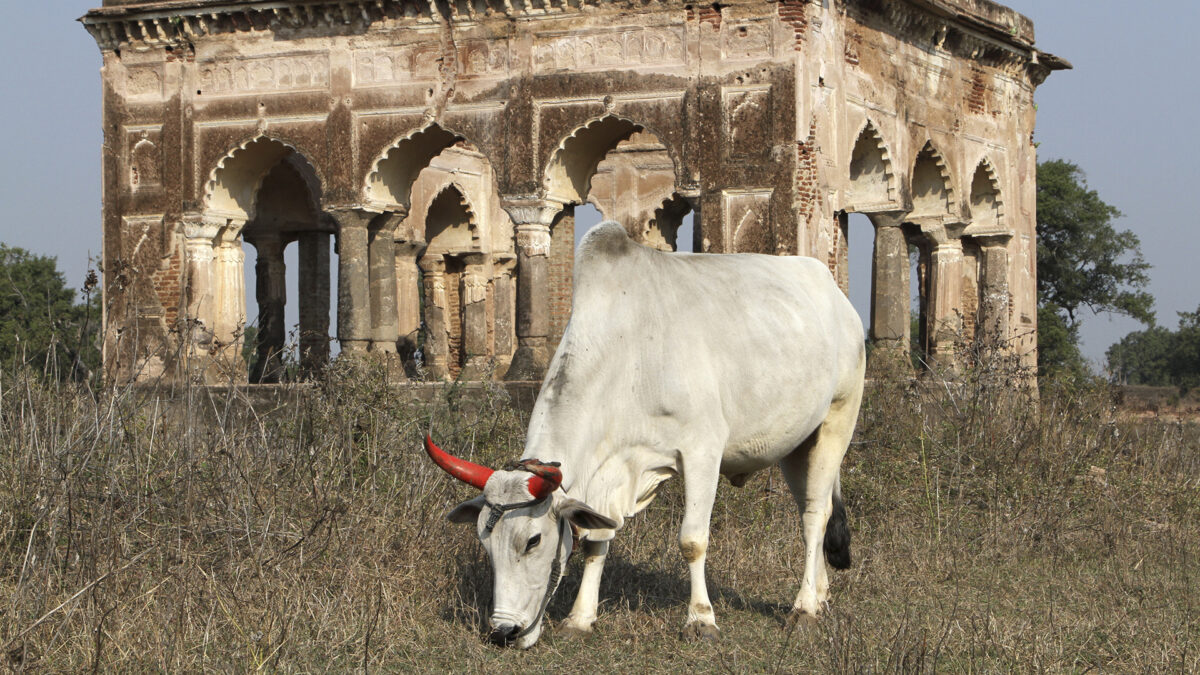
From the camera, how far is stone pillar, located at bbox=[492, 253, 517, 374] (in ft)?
75.7

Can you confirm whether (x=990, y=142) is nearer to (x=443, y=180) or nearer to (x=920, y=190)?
(x=920, y=190)

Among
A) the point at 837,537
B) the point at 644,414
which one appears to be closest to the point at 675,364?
the point at 644,414

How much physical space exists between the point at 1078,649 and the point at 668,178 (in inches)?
718

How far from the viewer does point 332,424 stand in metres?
8.63

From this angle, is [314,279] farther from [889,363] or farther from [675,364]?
[675,364]

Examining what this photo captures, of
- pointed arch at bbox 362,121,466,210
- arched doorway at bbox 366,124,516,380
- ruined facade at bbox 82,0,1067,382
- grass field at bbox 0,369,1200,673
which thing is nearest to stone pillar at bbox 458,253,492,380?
arched doorway at bbox 366,124,516,380

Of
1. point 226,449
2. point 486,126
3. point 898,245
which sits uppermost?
point 486,126

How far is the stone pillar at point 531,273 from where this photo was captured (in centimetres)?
1686

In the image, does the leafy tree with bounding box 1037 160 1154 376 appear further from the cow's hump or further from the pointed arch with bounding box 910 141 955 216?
the cow's hump

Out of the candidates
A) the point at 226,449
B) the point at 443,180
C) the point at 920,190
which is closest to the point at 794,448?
the point at 226,449

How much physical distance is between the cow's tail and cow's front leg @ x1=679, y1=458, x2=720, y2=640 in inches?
51.1

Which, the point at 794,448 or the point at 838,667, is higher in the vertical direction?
the point at 794,448

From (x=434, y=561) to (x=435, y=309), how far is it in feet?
55.2

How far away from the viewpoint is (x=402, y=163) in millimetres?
17953
